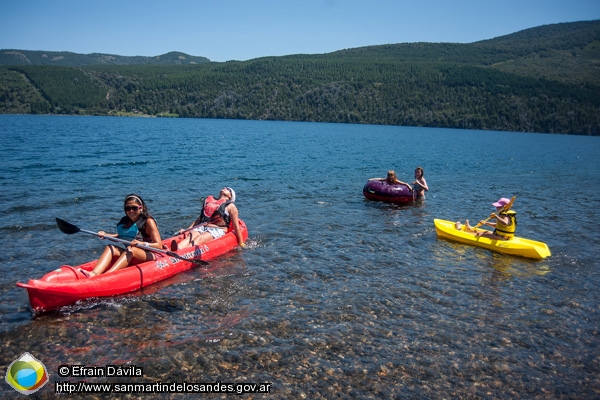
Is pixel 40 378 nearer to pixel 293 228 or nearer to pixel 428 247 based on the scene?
pixel 293 228

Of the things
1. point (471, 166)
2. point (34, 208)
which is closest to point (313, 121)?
point (471, 166)

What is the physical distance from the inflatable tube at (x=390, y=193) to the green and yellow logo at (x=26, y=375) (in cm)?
1499

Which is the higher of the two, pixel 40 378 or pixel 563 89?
pixel 563 89

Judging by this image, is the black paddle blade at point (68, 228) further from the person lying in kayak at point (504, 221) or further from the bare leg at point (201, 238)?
the person lying in kayak at point (504, 221)

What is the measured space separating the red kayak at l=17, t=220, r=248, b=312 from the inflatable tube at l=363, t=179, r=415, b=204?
10162mm

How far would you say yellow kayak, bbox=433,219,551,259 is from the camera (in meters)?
12.2

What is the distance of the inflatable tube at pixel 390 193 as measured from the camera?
1900 centimetres

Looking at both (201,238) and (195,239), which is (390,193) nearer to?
(201,238)

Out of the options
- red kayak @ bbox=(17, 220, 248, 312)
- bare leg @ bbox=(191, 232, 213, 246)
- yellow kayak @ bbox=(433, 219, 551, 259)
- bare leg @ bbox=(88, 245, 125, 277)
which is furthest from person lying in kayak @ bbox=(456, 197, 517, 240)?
bare leg @ bbox=(88, 245, 125, 277)

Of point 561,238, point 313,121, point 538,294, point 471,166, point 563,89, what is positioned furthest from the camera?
point 313,121

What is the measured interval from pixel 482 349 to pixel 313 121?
170 m

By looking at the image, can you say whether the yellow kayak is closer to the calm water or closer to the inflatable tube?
the calm water

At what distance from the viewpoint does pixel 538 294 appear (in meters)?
9.74

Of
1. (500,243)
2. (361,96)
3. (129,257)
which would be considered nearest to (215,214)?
(129,257)
